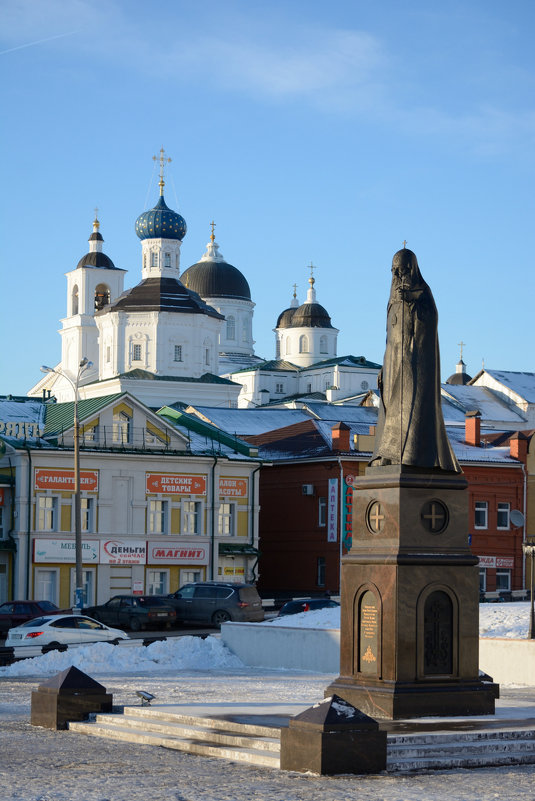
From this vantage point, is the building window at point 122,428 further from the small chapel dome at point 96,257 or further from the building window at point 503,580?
the small chapel dome at point 96,257

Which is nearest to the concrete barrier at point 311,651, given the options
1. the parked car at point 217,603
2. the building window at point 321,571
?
the parked car at point 217,603

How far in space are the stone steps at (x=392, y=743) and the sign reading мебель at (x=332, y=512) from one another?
3670cm

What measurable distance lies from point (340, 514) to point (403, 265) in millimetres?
36071

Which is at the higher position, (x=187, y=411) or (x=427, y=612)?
(x=187, y=411)

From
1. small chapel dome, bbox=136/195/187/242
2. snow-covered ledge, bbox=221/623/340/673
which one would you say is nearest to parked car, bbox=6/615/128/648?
snow-covered ledge, bbox=221/623/340/673

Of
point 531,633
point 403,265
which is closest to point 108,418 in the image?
point 531,633

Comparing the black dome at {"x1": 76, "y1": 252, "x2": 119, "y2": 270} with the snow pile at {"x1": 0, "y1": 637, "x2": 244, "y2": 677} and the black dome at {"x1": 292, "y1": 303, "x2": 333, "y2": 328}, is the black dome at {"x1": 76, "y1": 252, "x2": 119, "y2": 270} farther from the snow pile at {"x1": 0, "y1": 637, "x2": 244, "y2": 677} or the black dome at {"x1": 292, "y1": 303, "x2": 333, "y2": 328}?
the snow pile at {"x1": 0, "y1": 637, "x2": 244, "y2": 677}

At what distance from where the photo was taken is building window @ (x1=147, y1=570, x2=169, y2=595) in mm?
48656

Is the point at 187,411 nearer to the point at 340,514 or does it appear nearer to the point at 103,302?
the point at 340,514

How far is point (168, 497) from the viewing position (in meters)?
49.3

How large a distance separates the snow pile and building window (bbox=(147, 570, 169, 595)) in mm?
19992

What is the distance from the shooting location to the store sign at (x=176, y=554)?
4844cm

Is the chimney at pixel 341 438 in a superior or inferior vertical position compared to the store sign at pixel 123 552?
superior

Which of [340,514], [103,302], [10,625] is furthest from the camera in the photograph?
[103,302]
